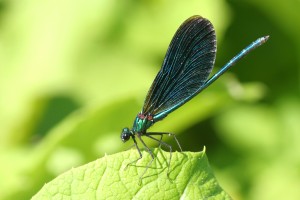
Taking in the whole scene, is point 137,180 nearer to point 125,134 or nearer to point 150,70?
point 125,134

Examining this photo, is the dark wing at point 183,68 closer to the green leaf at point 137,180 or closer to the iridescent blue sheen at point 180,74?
the iridescent blue sheen at point 180,74

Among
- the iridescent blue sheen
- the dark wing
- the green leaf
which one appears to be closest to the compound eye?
the iridescent blue sheen

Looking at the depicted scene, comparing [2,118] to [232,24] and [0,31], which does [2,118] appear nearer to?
[0,31]

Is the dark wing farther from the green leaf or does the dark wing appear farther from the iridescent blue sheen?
the green leaf

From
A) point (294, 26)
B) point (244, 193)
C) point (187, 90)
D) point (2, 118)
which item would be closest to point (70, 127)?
point (187, 90)

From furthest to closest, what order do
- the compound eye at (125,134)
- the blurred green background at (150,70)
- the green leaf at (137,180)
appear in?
the blurred green background at (150,70), the compound eye at (125,134), the green leaf at (137,180)

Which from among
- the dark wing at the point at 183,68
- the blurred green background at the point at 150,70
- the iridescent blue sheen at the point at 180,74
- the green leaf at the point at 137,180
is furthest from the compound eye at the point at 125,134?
the blurred green background at the point at 150,70
